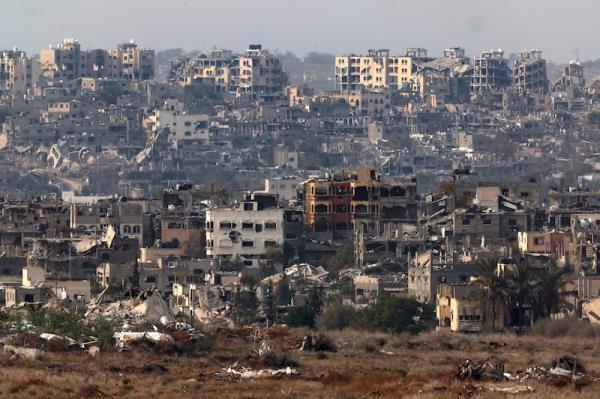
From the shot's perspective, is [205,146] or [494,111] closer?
[205,146]

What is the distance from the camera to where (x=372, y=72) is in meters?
196

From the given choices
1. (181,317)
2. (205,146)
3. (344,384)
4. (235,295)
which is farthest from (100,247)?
(205,146)

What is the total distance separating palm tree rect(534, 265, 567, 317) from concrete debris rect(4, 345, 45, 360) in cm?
1861

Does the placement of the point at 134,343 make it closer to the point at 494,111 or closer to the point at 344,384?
the point at 344,384

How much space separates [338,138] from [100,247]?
A: 9329 centimetres

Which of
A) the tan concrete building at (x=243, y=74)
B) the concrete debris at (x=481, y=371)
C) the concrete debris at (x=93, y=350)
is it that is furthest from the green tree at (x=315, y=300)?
the tan concrete building at (x=243, y=74)

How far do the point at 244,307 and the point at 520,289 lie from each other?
256 inches

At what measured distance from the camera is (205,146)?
160m

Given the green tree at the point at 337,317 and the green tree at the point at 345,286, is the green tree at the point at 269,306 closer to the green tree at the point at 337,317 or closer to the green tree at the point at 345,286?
the green tree at the point at 337,317

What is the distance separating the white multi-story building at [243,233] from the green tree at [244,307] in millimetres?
14796

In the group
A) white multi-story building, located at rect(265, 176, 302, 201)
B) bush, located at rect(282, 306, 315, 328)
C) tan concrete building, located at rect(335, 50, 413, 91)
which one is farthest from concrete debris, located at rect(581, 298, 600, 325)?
tan concrete building, located at rect(335, 50, 413, 91)

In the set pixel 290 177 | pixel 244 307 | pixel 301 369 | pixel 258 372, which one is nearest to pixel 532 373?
pixel 301 369

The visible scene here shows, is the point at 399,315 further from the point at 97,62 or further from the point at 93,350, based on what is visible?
the point at 97,62

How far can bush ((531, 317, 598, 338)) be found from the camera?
49750 millimetres
